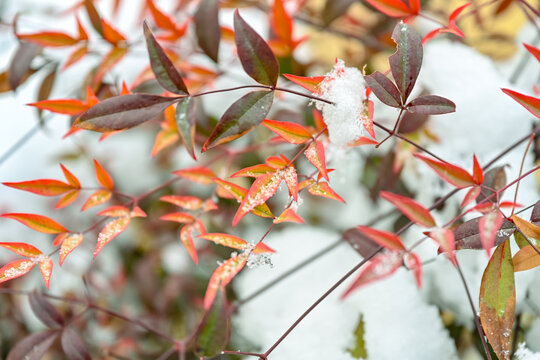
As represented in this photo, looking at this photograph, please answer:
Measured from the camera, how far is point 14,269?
0.35 metres

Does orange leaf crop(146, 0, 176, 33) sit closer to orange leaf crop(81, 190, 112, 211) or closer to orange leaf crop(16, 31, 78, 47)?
orange leaf crop(16, 31, 78, 47)

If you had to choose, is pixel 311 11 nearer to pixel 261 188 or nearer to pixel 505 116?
pixel 505 116

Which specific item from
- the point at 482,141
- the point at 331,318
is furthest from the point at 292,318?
the point at 482,141

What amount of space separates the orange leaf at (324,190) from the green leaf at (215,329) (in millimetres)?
120

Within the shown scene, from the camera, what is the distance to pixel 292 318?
49 centimetres

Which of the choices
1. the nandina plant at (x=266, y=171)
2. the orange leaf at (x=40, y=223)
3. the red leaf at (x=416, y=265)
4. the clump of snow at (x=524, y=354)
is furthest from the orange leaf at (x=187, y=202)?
the clump of snow at (x=524, y=354)

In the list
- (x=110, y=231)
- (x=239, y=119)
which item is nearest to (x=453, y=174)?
(x=239, y=119)

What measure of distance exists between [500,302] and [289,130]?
0.20m

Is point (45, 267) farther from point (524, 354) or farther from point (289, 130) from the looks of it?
point (524, 354)

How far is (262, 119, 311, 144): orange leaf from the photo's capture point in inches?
12.9

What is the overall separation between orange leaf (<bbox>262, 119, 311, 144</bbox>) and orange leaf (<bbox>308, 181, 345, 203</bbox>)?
4 centimetres

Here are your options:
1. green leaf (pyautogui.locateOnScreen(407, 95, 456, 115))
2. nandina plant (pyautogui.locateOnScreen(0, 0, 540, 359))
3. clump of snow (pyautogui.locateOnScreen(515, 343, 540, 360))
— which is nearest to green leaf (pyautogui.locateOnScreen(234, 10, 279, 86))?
nandina plant (pyautogui.locateOnScreen(0, 0, 540, 359))

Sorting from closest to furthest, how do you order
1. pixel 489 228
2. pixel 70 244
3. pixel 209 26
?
pixel 489 228
pixel 70 244
pixel 209 26

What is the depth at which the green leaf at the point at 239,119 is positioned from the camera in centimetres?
30
